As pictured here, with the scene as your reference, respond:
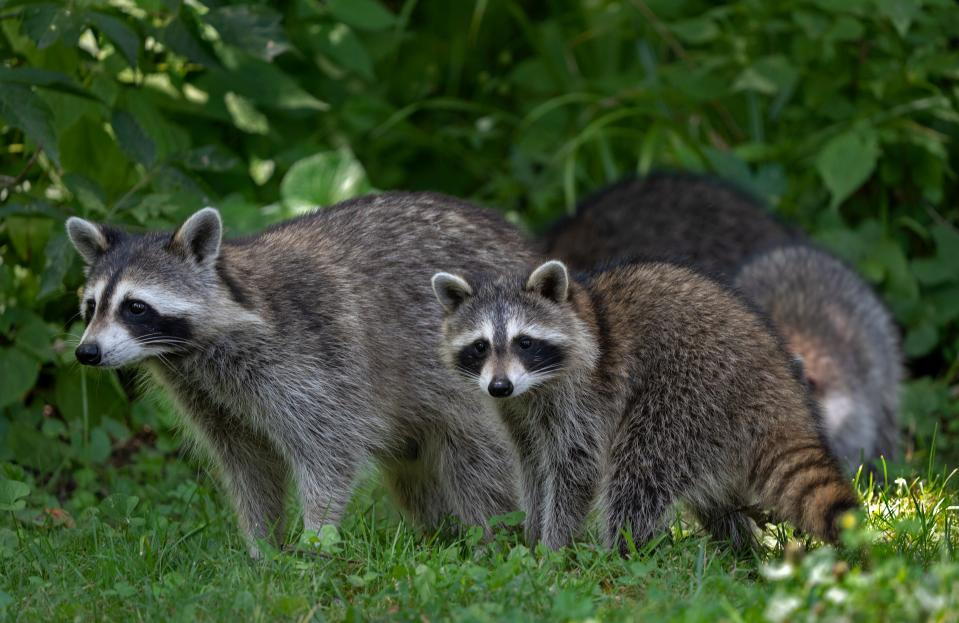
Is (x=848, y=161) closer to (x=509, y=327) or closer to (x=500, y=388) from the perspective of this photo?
(x=509, y=327)

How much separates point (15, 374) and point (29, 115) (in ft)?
4.22

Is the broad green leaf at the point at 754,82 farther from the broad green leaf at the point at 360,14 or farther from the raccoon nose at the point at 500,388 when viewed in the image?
the raccoon nose at the point at 500,388

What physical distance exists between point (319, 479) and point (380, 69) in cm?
504

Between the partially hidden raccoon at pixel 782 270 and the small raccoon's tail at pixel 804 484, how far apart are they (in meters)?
2.76

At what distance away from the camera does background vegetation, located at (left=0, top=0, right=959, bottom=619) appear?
399 centimetres

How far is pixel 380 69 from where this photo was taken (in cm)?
916

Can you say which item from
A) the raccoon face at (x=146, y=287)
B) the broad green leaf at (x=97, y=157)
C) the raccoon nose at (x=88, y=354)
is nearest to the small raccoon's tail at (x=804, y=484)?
the raccoon face at (x=146, y=287)

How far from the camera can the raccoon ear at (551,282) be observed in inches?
186

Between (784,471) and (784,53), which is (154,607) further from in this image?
(784,53)

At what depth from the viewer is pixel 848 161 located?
7.20m

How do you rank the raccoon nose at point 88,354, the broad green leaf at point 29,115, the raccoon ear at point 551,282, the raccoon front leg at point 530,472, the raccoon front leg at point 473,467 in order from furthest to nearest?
the broad green leaf at point 29,115, the raccoon front leg at point 473,467, the raccoon front leg at point 530,472, the raccoon ear at point 551,282, the raccoon nose at point 88,354

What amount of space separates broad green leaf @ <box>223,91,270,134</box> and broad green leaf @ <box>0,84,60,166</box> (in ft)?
6.61

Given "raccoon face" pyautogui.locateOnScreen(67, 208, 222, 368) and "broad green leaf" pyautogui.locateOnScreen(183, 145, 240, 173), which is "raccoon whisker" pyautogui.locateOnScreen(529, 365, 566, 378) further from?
"broad green leaf" pyautogui.locateOnScreen(183, 145, 240, 173)

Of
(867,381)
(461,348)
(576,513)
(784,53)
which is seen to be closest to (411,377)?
(461,348)
